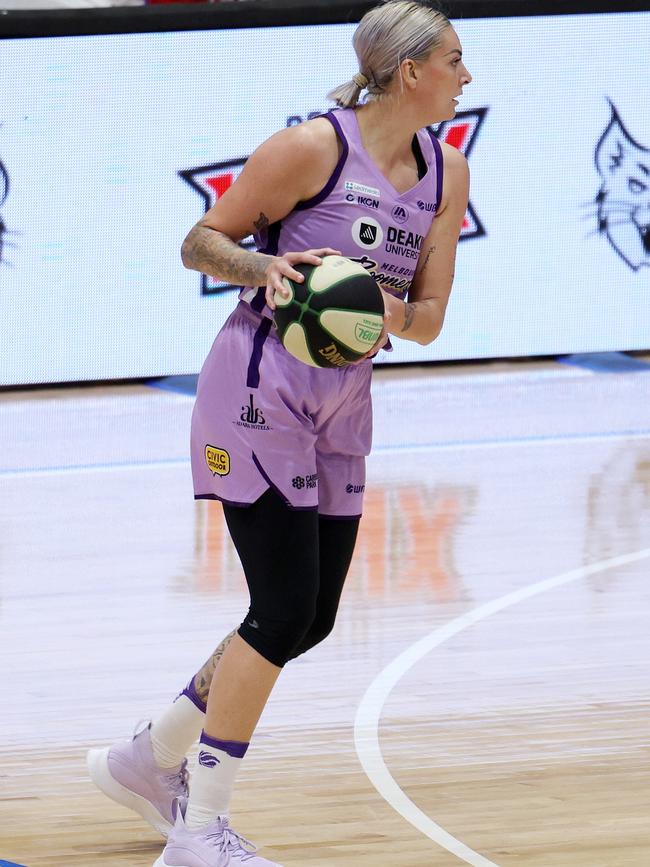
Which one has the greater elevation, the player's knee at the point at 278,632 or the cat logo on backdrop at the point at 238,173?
the cat logo on backdrop at the point at 238,173

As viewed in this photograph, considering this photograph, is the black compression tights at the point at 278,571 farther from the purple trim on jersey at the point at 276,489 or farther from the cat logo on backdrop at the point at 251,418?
the cat logo on backdrop at the point at 251,418

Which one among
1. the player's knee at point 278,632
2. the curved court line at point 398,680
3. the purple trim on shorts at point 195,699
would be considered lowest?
the curved court line at point 398,680

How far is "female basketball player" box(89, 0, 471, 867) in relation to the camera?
3352 millimetres

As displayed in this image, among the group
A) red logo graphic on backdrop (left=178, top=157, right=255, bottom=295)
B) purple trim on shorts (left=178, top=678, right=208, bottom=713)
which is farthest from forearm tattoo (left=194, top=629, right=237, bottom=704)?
red logo graphic on backdrop (left=178, top=157, right=255, bottom=295)

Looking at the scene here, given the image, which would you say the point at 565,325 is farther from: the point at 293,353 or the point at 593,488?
the point at 293,353

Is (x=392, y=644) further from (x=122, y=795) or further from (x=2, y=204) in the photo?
(x=2, y=204)

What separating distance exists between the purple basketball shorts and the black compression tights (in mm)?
37

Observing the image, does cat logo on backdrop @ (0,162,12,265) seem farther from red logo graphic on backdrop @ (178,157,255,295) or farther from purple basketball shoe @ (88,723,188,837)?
purple basketball shoe @ (88,723,188,837)

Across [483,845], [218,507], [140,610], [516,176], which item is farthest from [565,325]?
[483,845]

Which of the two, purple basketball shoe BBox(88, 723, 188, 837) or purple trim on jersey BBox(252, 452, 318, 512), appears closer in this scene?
purple trim on jersey BBox(252, 452, 318, 512)

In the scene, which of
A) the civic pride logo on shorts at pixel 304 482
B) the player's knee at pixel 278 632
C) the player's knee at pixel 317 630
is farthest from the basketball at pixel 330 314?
the player's knee at pixel 317 630

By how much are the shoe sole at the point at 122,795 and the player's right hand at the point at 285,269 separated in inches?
51.4

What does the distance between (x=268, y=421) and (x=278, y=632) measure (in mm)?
454

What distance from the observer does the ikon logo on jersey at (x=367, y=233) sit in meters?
3.40
